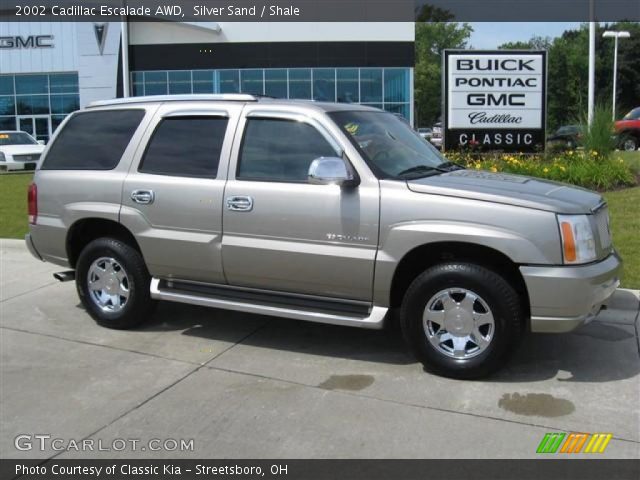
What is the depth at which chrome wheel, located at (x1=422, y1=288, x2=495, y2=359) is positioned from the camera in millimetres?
4621

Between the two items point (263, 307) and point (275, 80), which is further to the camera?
point (275, 80)

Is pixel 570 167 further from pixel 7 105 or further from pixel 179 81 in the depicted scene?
pixel 7 105

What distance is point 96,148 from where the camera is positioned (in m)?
6.04

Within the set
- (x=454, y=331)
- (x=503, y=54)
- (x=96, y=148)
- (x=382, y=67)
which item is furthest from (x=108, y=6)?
(x=454, y=331)

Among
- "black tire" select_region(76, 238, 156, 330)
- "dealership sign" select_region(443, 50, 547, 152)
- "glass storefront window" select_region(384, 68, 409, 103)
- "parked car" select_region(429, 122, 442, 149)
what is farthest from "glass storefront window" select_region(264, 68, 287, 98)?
"black tire" select_region(76, 238, 156, 330)

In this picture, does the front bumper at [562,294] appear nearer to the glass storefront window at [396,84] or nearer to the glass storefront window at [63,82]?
the glass storefront window at [396,84]

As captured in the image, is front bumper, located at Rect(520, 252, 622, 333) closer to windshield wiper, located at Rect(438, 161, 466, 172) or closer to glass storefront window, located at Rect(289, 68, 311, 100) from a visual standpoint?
windshield wiper, located at Rect(438, 161, 466, 172)

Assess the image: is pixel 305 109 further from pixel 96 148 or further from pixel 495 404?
pixel 495 404

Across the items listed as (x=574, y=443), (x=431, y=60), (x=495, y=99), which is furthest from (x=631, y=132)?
(x=431, y=60)

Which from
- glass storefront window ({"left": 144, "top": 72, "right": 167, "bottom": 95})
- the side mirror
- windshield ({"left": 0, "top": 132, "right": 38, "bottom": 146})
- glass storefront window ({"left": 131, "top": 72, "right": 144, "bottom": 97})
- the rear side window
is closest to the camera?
the side mirror

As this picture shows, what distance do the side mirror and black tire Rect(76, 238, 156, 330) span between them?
193cm

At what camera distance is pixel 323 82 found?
4266cm

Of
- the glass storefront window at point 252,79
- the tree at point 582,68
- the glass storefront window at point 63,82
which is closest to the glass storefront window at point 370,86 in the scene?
the glass storefront window at point 252,79

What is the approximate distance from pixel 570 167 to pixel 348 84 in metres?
32.1
